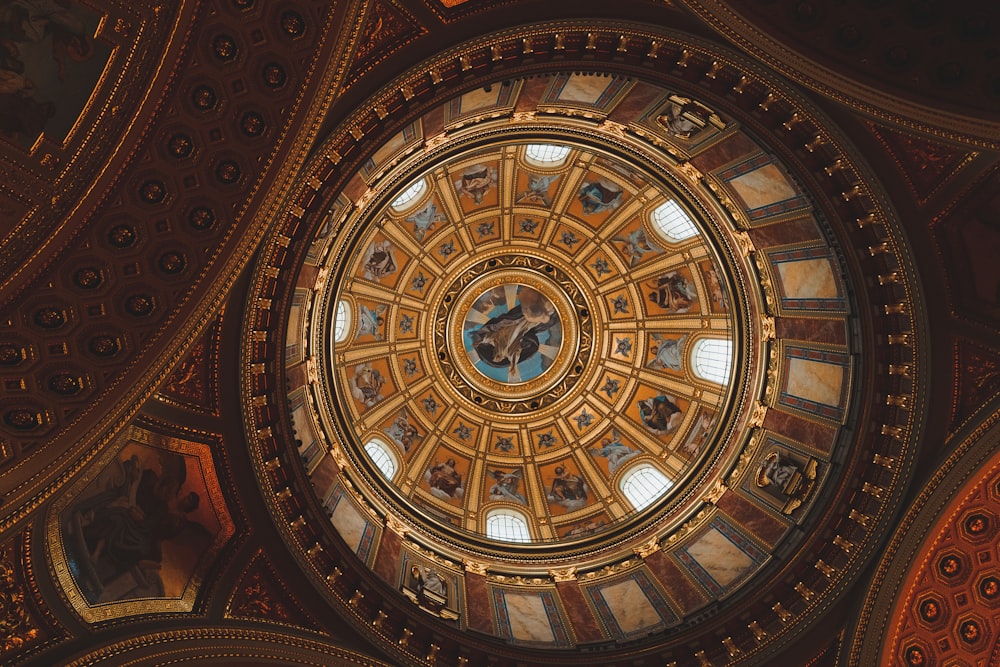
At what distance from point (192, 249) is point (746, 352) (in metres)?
14.5

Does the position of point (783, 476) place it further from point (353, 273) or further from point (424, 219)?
point (424, 219)

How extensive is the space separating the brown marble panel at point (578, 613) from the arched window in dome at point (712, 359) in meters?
7.82

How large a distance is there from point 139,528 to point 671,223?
17.0m

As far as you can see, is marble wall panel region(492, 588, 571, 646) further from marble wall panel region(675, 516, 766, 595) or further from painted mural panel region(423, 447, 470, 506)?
painted mural panel region(423, 447, 470, 506)

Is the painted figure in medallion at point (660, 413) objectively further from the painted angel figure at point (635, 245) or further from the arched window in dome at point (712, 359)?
the painted angel figure at point (635, 245)

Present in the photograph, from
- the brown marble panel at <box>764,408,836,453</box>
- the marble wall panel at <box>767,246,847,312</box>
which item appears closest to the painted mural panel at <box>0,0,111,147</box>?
the marble wall panel at <box>767,246,847,312</box>

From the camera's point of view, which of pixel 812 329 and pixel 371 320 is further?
pixel 371 320

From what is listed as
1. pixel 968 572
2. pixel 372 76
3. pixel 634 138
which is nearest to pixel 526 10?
pixel 372 76

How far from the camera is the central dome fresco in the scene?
21797 millimetres

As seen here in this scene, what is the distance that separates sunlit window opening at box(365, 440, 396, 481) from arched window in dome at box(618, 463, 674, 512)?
764 cm

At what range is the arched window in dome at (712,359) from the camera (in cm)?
2152

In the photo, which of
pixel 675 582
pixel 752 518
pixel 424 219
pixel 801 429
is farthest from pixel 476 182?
pixel 675 582

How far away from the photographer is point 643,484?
22406mm

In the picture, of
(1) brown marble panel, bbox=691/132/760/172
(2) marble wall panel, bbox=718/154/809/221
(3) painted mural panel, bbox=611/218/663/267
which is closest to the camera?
(1) brown marble panel, bbox=691/132/760/172
